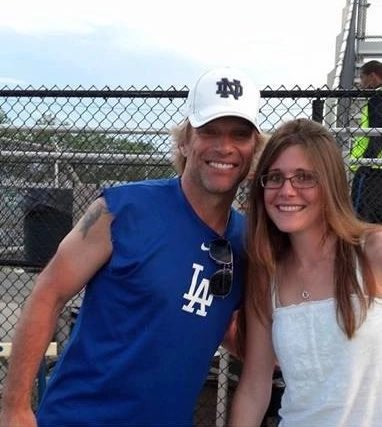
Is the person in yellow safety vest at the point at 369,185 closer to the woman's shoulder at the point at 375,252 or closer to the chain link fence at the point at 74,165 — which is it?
the chain link fence at the point at 74,165

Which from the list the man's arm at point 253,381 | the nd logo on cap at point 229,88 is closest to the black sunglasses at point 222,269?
the man's arm at point 253,381

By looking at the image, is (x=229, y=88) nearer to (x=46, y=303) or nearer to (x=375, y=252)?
(x=375, y=252)

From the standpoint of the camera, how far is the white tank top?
1698 millimetres

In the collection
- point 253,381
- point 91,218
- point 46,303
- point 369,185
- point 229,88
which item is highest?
point 229,88

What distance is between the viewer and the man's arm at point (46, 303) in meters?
1.87

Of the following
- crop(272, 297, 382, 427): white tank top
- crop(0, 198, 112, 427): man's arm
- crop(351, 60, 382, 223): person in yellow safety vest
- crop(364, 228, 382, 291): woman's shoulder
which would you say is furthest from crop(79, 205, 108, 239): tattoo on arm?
crop(351, 60, 382, 223): person in yellow safety vest

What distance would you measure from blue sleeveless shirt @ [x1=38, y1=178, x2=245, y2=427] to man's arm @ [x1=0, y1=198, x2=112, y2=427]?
41 mm

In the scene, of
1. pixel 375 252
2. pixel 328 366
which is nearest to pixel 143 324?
pixel 328 366

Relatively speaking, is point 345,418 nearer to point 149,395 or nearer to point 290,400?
point 290,400

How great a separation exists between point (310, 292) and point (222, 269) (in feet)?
0.91

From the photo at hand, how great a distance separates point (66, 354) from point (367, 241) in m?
0.98

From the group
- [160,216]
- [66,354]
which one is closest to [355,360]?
[160,216]

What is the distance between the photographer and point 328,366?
1735mm

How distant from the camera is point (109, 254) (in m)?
1.90
